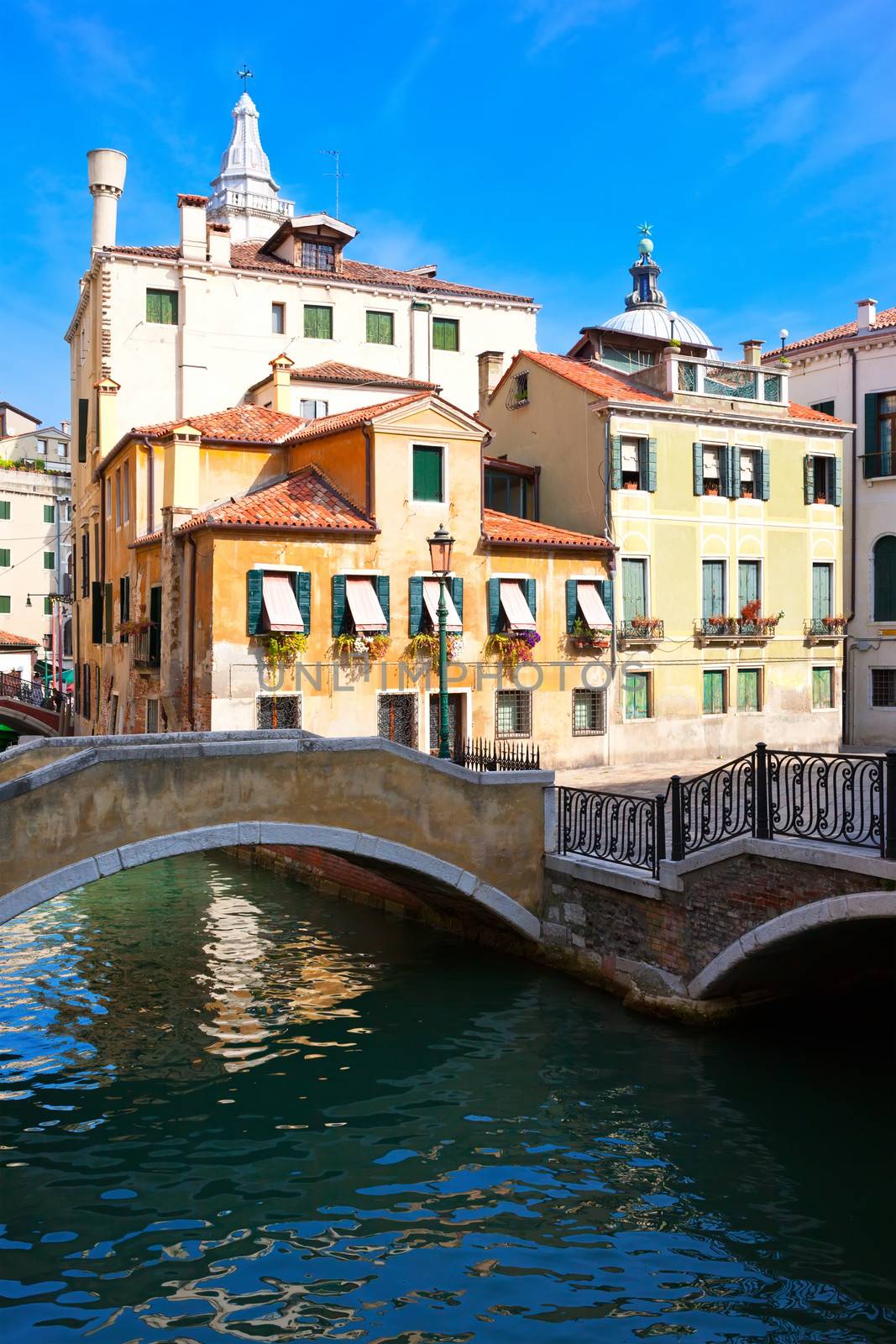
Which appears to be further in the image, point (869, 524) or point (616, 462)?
point (869, 524)

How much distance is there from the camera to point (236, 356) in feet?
102

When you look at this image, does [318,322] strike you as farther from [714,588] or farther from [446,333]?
[714,588]

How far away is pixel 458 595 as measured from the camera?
77.4ft

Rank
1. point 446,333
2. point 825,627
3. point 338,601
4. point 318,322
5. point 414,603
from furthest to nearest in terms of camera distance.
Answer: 1. point 446,333
2. point 318,322
3. point 825,627
4. point 414,603
5. point 338,601

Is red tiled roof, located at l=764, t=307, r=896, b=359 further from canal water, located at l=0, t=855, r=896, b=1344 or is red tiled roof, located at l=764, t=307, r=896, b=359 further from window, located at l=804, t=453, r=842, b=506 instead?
canal water, located at l=0, t=855, r=896, b=1344

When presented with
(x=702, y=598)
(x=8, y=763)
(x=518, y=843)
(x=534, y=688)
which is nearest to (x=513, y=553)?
(x=534, y=688)

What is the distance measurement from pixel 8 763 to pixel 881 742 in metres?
23.2

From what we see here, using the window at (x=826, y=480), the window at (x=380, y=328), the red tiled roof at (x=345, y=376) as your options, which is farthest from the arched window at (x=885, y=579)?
the window at (x=380, y=328)

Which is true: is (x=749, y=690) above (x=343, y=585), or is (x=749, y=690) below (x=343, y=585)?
below

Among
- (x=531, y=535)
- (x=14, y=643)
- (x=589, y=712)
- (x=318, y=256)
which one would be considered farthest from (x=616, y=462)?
(x=14, y=643)

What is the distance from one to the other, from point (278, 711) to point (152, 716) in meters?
4.40

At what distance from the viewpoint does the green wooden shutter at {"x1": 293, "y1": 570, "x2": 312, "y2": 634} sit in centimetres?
2186

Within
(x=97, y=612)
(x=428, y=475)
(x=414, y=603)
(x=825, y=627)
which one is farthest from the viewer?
(x=97, y=612)

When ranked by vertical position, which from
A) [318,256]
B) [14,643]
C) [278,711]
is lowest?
[278,711]
